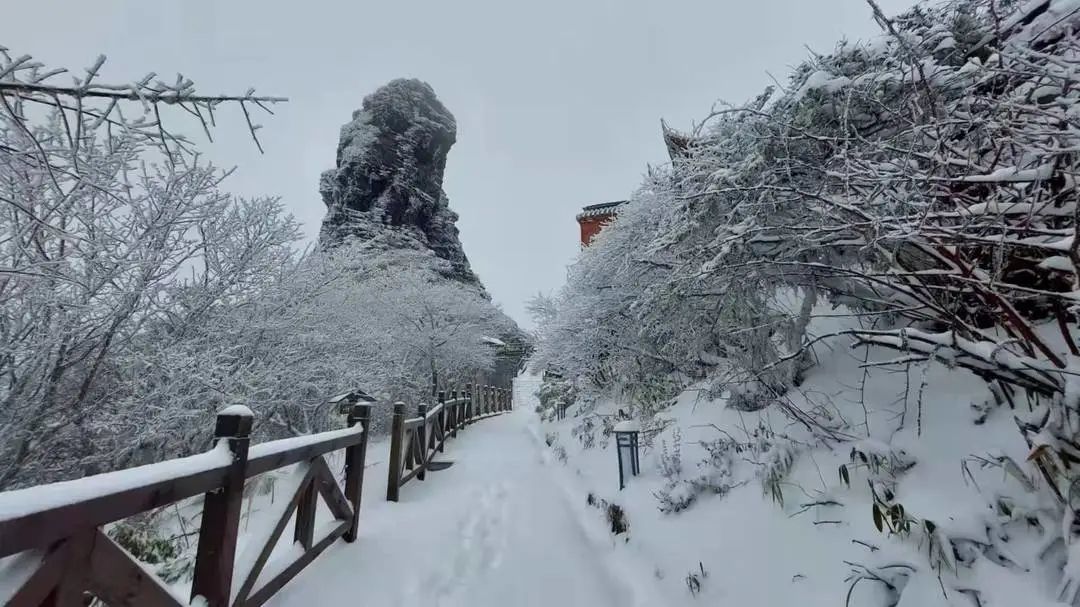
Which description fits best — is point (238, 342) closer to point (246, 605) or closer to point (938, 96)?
point (246, 605)

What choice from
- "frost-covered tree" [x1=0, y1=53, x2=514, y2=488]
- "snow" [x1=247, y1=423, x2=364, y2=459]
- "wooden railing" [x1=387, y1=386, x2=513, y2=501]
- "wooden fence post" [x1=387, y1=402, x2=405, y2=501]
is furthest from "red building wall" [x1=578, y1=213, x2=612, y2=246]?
"snow" [x1=247, y1=423, x2=364, y2=459]

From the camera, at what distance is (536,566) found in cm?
366

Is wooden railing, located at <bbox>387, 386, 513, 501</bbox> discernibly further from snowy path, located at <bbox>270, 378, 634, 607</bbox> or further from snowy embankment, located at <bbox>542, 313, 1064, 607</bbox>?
snowy embankment, located at <bbox>542, 313, 1064, 607</bbox>

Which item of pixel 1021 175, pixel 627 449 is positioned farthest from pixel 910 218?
pixel 627 449

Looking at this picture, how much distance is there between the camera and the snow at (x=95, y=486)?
1.16 meters

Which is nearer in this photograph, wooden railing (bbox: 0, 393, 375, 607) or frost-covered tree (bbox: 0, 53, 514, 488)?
wooden railing (bbox: 0, 393, 375, 607)

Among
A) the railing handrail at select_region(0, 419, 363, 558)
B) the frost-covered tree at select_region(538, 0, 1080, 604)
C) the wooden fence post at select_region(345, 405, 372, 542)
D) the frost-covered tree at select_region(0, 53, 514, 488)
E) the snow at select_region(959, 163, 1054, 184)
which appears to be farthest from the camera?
the wooden fence post at select_region(345, 405, 372, 542)

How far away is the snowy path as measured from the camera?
3.02 m

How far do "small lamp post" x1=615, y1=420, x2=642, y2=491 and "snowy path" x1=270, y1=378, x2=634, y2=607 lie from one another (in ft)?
2.17

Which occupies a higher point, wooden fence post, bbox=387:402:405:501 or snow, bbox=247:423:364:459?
snow, bbox=247:423:364:459

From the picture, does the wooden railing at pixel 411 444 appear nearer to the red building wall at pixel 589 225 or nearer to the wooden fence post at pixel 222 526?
the wooden fence post at pixel 222 526

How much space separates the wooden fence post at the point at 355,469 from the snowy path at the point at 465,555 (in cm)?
16

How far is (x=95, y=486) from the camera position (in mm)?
1420

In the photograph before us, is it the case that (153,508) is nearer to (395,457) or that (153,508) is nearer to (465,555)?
(465,555)
